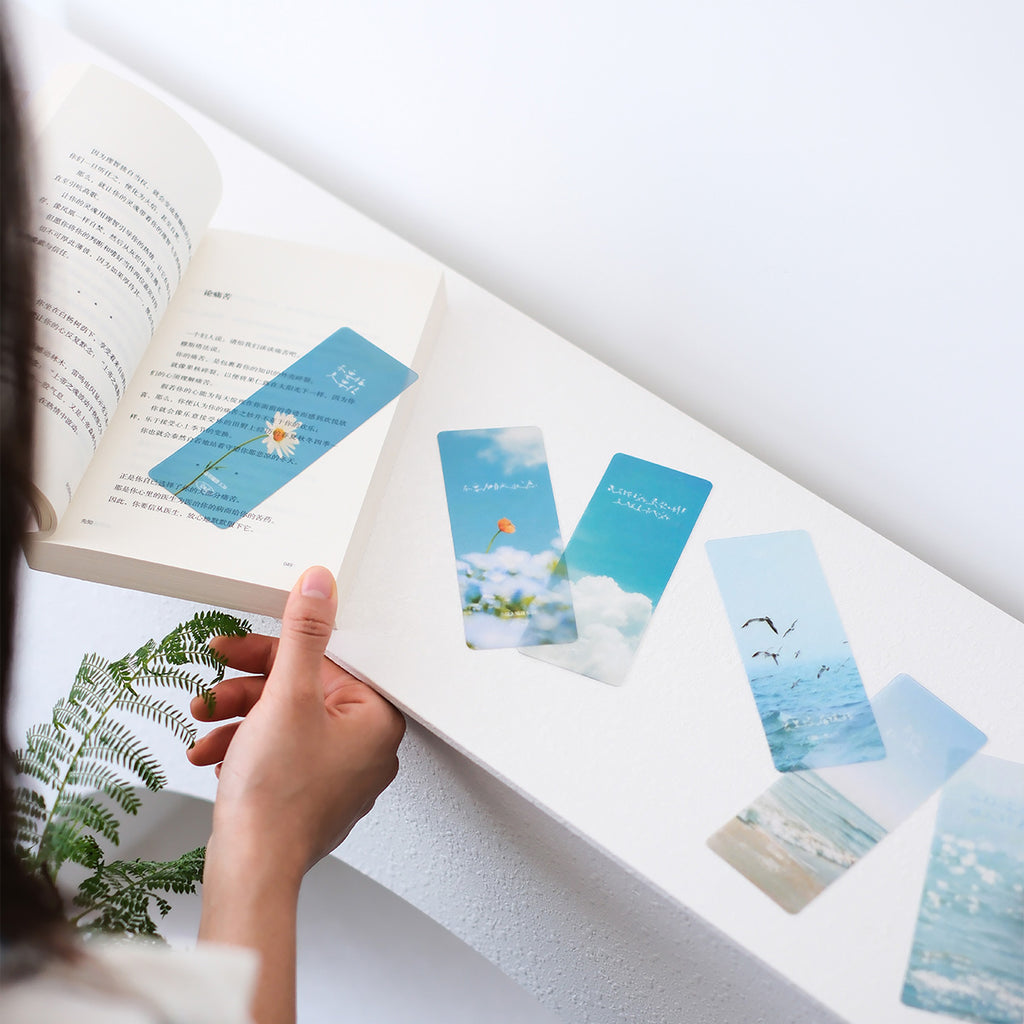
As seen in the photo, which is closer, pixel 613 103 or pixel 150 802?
pixel 613 103

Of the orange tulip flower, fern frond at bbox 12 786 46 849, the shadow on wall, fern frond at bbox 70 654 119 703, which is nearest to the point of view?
fern frond at bbox 12 786 46 849

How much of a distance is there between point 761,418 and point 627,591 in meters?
0.24

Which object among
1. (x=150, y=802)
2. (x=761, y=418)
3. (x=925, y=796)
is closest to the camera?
(x=925, y=796)

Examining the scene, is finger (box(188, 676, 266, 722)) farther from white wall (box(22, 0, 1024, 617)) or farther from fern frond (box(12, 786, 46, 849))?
white wall (box(22, 0, 1024, 617))

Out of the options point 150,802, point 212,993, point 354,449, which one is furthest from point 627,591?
point 150,802

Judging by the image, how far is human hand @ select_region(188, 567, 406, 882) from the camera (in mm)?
576

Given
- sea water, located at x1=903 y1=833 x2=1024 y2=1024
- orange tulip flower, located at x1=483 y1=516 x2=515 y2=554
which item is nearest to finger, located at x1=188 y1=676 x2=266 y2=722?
orange tulip flower, located at x1=483 y1=516 x2=515 y2=554

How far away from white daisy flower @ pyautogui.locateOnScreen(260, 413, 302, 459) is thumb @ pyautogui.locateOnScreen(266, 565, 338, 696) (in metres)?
0.13

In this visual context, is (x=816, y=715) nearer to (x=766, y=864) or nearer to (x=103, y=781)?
(x=766, y=864)

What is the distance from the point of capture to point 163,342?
0.73m

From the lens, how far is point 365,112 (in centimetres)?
88

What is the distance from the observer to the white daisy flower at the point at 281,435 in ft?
2.22

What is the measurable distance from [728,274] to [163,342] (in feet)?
1.58

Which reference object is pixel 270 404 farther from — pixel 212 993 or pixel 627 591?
pixel 212 993
